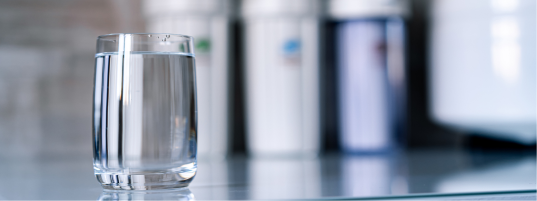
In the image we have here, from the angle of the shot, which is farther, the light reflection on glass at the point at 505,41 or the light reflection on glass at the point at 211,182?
the light reflection on glass at the point at 505,41

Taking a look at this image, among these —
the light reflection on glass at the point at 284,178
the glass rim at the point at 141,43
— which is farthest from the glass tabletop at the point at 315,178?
the glass rim at the point at 141,43

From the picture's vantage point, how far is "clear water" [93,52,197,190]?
32 centimetres

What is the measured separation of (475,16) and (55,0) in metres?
0.57

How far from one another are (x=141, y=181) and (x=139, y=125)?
0.04 meters

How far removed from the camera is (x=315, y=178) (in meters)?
0.42

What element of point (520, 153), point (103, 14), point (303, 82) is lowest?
point (520, 153)

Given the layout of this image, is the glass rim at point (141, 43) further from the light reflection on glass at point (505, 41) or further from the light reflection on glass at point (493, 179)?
the light reflection on glass at point (505, 41)

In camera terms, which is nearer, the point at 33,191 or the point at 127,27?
the point at 33,191

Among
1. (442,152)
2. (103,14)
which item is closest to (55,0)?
(103,14)

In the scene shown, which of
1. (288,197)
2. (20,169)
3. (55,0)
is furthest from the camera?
(55,0)

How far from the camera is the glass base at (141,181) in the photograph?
32 cm

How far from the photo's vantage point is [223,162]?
23.4 inches

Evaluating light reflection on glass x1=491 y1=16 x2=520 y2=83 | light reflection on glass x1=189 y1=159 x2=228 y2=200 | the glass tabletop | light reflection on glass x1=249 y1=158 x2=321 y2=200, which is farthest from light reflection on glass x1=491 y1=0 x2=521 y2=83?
light reflection on glass x1=189 y1=159 x2=228 y2=200

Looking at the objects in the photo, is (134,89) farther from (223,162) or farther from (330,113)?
(330,113)
